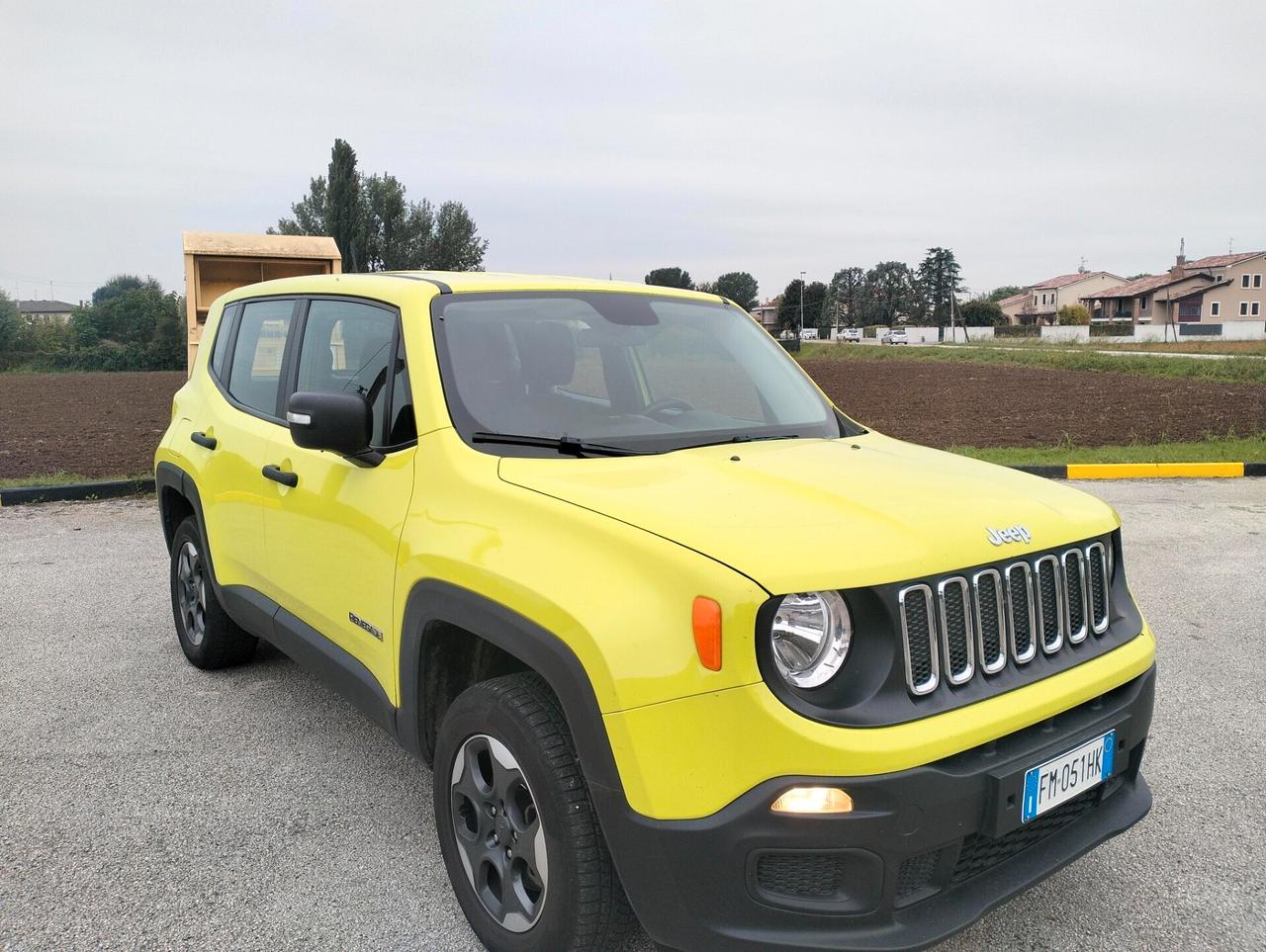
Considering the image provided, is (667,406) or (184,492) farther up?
(667,406)

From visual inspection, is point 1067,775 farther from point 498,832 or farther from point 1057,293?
point 1057,293

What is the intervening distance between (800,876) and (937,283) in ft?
399

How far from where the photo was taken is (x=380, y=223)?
2203 inches

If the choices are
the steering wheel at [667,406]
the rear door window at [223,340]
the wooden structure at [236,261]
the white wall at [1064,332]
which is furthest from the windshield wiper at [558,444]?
the white wall at [1064,332]

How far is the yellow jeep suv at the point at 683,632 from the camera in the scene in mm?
1913

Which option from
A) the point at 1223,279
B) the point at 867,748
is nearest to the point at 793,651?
the point at 867,748

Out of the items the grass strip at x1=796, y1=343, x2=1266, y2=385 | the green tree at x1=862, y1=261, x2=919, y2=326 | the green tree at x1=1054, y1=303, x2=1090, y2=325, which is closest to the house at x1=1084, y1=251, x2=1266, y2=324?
the green tree at x1=1054, y1=303, x2=1090, y2=325

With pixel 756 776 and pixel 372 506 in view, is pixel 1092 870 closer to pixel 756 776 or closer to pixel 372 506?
pixel 756 776

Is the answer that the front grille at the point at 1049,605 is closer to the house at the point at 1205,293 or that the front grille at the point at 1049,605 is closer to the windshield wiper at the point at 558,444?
the windshield wiper at the point at 558,444

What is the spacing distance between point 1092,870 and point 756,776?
159 centimetres

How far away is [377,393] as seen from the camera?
3055mm

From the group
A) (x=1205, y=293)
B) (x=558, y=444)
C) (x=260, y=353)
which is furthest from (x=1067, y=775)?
(x=1205, y=293)

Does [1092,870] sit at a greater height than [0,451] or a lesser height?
lesser

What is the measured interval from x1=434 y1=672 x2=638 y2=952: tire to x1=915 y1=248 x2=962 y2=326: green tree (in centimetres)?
11552
